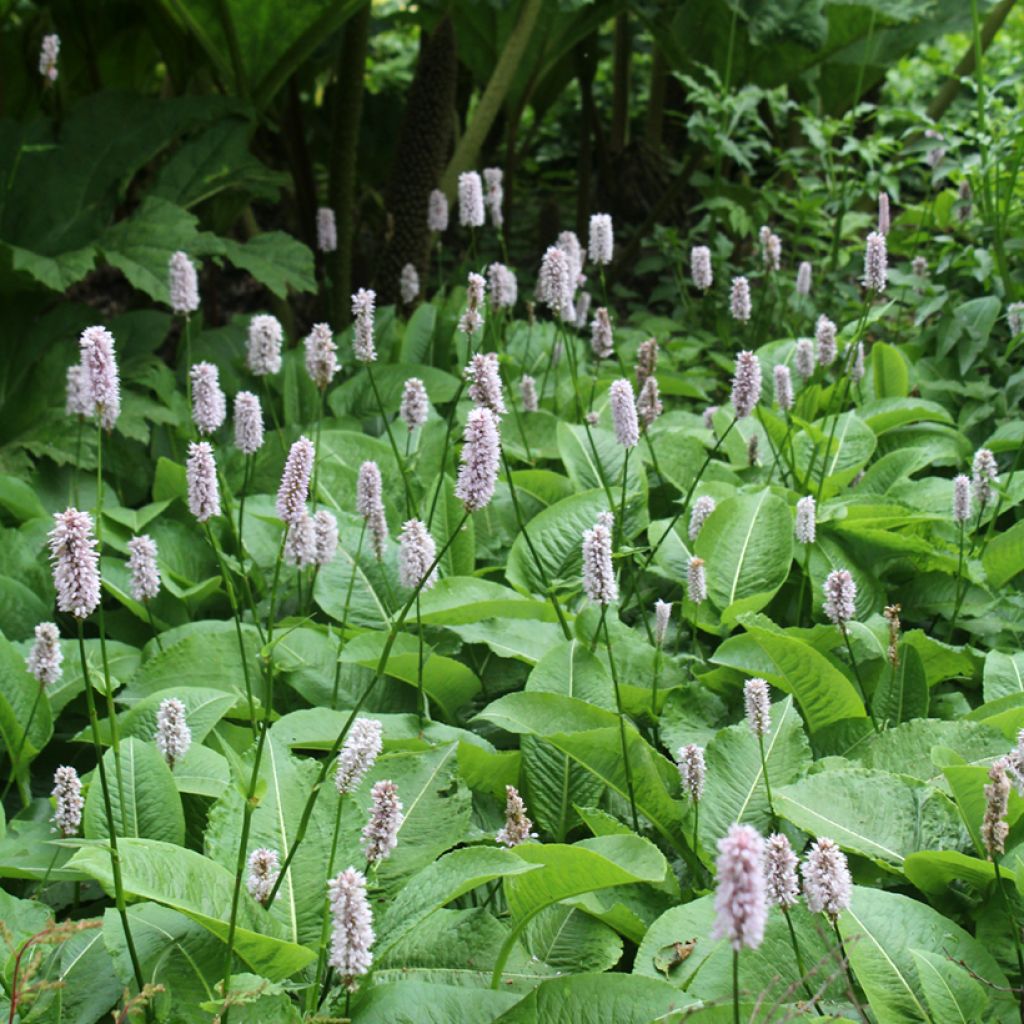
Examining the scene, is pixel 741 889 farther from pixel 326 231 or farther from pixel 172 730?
pixel 326 231

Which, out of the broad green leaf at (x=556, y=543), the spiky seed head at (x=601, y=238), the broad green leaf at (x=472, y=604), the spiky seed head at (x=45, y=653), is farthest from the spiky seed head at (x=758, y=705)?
the spiky seed head at (x=601, y=238)

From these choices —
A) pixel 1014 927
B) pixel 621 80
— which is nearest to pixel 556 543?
pixel 1014 927

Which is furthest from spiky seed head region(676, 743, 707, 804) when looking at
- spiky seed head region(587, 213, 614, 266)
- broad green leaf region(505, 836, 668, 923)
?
spiky seed head region(587, 213, 614, 266)

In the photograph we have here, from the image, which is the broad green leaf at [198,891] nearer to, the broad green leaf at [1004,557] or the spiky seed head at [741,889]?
the spiky seed head at [741,889]

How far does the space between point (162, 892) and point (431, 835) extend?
0.44 meters

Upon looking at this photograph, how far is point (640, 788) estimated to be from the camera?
2.02 m

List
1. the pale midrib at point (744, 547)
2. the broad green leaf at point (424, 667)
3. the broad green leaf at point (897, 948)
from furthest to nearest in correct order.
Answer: the pale midrib at point (744, 547)
the broad green leaf at point (424, 667)
the broad green leaf at point (897, 948)

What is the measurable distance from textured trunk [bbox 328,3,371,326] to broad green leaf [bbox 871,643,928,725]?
2746 mm

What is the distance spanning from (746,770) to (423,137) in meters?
3.11

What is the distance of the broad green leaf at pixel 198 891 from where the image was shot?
1.57 meters

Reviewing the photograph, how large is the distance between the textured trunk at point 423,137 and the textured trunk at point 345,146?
17 centimetres

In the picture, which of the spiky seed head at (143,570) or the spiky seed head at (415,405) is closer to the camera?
the spiky seed head at (143,570)

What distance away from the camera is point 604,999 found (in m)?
1.60

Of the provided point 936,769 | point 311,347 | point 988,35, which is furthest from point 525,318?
point 936,769
